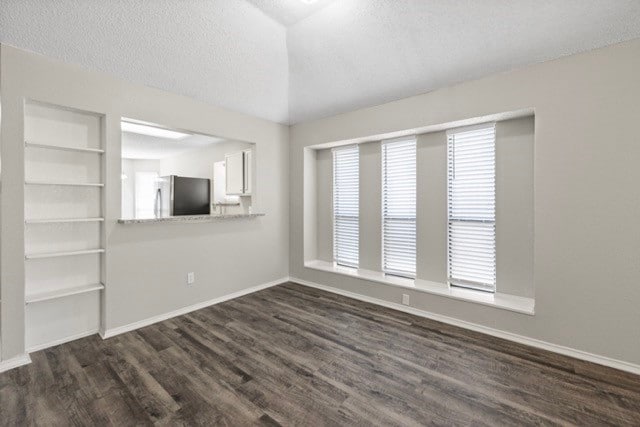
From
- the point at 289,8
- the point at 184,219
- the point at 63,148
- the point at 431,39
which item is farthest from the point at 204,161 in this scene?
the point at 431,39

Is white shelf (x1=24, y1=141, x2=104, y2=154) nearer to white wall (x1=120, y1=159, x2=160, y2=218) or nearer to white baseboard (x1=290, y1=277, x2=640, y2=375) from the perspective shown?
white baseboard (x1=290, y1=277, x2=640, y2=375)

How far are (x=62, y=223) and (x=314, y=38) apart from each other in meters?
3.21

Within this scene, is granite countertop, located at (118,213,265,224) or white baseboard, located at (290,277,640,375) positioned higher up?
granite countertop, located at (118,213,265,224)

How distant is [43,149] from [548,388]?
15.3 feet

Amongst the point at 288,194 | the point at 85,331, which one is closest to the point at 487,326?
the point at 288,194

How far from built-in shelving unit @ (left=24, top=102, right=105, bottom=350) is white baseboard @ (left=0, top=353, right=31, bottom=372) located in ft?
0.67

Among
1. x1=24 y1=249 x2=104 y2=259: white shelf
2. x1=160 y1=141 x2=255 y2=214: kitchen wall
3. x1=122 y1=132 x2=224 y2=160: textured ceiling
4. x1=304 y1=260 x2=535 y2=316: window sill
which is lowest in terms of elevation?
x1=304 y1=260 x2=535 y2=316: window sill

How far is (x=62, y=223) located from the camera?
275cm

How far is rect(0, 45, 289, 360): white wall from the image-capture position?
93.0 inches

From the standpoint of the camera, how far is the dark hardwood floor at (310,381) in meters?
1.82

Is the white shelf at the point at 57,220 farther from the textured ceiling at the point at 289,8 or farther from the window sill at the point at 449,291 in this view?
the window sill at the point at 449,291

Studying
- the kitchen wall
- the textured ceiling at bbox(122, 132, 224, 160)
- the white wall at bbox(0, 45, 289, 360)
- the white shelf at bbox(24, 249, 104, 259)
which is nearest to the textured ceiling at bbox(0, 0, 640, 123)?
the white wall at bbox(0, 45, 289, 360)

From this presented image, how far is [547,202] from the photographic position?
2.63 m

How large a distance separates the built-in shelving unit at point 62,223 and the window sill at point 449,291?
2.84m
